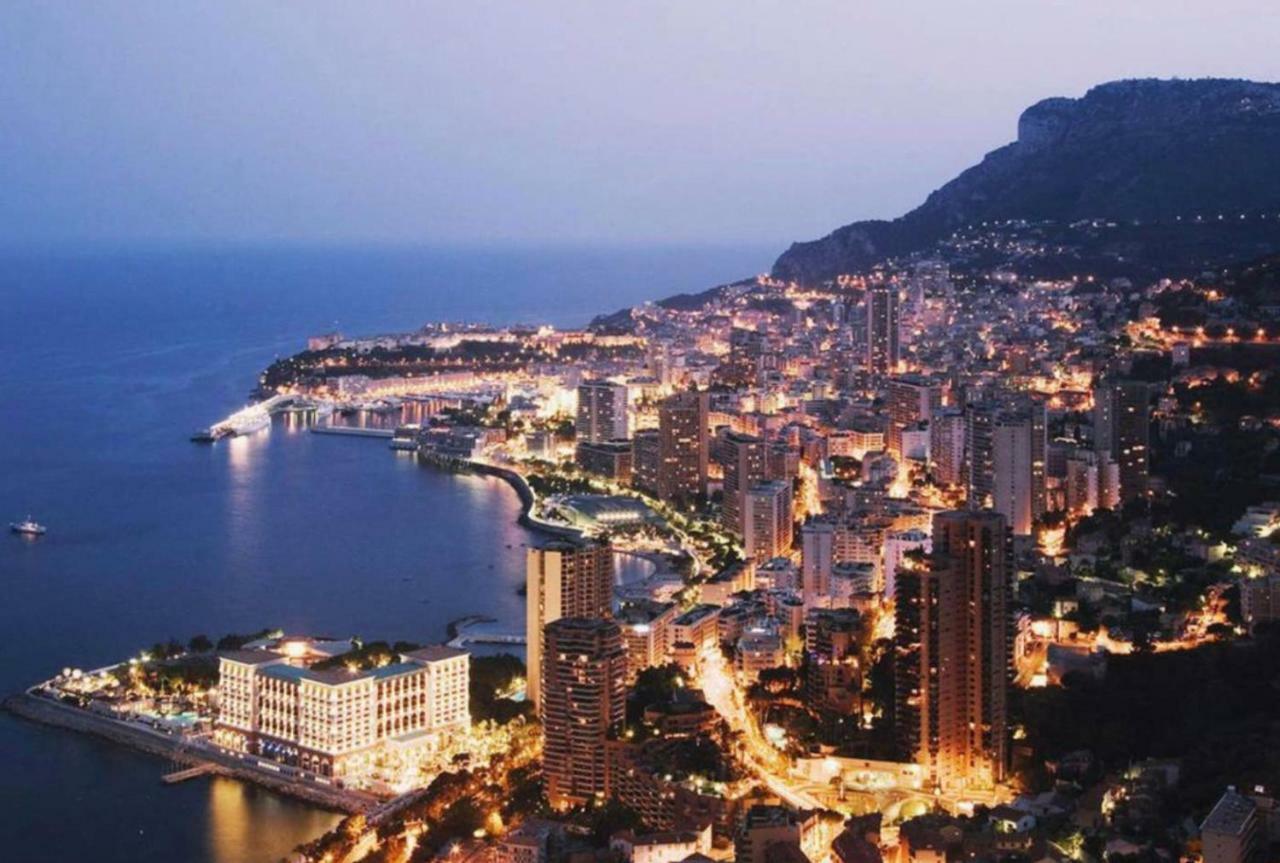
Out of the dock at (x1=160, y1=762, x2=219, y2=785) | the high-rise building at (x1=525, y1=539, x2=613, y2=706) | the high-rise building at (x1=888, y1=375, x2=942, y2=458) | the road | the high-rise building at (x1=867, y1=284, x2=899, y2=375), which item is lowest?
the dock at (x1=160, y1=762, x2=219, y2=785)

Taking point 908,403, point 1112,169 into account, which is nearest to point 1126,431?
point 908,403

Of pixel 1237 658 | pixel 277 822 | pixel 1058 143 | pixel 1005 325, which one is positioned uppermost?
pixel 1058 143

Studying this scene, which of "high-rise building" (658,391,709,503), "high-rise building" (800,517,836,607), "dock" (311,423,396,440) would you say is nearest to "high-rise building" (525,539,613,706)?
"high-rise building" (800,517,836,607)

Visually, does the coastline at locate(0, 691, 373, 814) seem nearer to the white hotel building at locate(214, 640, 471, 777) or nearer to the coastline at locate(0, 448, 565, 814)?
the coastline at locate(0, 448, 565, 814)

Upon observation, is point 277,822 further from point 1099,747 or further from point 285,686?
point 1099,747

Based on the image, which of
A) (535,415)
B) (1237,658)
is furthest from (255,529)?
(1237,658)
